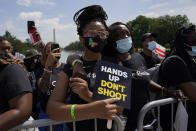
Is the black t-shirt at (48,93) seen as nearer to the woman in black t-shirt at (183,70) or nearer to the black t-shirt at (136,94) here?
the black t-shirt at (136,94)

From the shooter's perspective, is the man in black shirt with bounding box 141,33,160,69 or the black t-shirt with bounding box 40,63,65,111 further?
the man in black shirt with bounding box 141,33,160,69

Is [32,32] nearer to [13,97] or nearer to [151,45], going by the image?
[13,97]

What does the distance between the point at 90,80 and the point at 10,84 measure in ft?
2.07

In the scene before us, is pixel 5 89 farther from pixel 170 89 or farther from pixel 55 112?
pixel 170 89

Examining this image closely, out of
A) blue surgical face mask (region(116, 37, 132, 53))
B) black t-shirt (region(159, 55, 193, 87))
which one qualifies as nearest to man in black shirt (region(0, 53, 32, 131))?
blue surgical face mask (region(116, 37, 132, 53))

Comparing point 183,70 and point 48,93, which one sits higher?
point 183,70

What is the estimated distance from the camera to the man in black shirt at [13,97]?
51.8 inches

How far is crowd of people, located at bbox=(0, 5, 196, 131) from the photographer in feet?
4.46

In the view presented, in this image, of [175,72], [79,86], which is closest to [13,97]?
[79,86]

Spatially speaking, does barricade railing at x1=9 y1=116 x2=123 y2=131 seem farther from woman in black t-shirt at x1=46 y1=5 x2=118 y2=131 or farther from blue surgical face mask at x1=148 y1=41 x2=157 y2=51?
blue surgical face mask at x1=148 y1=41 x2=157 y2=51

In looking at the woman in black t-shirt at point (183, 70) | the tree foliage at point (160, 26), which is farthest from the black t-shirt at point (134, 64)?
the tree foliage at point (160, 26)

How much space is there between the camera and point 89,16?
1.85 metres

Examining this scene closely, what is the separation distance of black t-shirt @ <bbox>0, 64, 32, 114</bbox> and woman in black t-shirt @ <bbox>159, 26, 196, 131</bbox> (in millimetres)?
1613

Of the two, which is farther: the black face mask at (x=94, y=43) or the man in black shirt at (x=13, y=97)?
the black face mask at (x=94, y=43)
